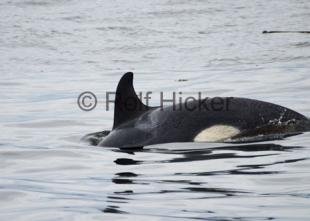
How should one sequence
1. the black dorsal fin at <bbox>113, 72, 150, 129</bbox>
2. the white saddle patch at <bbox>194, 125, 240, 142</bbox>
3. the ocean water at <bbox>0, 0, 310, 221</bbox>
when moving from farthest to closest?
the black dorsal fin at <bbox>113, 72, 150, 129</bbox> → the white saddle patch at <bbox>194, 125, 240, 142</bbox> → the ocean water at <bbox>0, 0, 310, 221</bbox>

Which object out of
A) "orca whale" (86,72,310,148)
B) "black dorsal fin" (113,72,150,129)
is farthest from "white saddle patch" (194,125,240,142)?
"black dorsal fin" (113,72,150,129)

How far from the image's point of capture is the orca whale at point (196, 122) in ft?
30.5

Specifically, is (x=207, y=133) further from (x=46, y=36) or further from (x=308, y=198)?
(x=46, y=36)

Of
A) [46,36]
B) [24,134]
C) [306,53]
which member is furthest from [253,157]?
[46,36]

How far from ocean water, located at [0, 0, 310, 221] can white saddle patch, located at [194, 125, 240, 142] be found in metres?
Answer: 0.10

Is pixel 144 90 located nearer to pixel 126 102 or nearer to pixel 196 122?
pixel 126 102

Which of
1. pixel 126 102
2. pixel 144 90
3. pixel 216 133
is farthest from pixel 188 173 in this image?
pixel 144 90

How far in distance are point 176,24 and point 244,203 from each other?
17.4 m

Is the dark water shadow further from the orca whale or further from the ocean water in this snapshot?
the orca whale

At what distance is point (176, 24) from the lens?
932 inches

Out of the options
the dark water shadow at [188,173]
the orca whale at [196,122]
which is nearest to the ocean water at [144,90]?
the dark water shadow at [188,173]

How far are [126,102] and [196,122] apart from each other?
0.77 meters

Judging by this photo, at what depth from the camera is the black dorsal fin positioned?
9477 mm

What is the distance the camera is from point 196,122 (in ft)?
30.7
